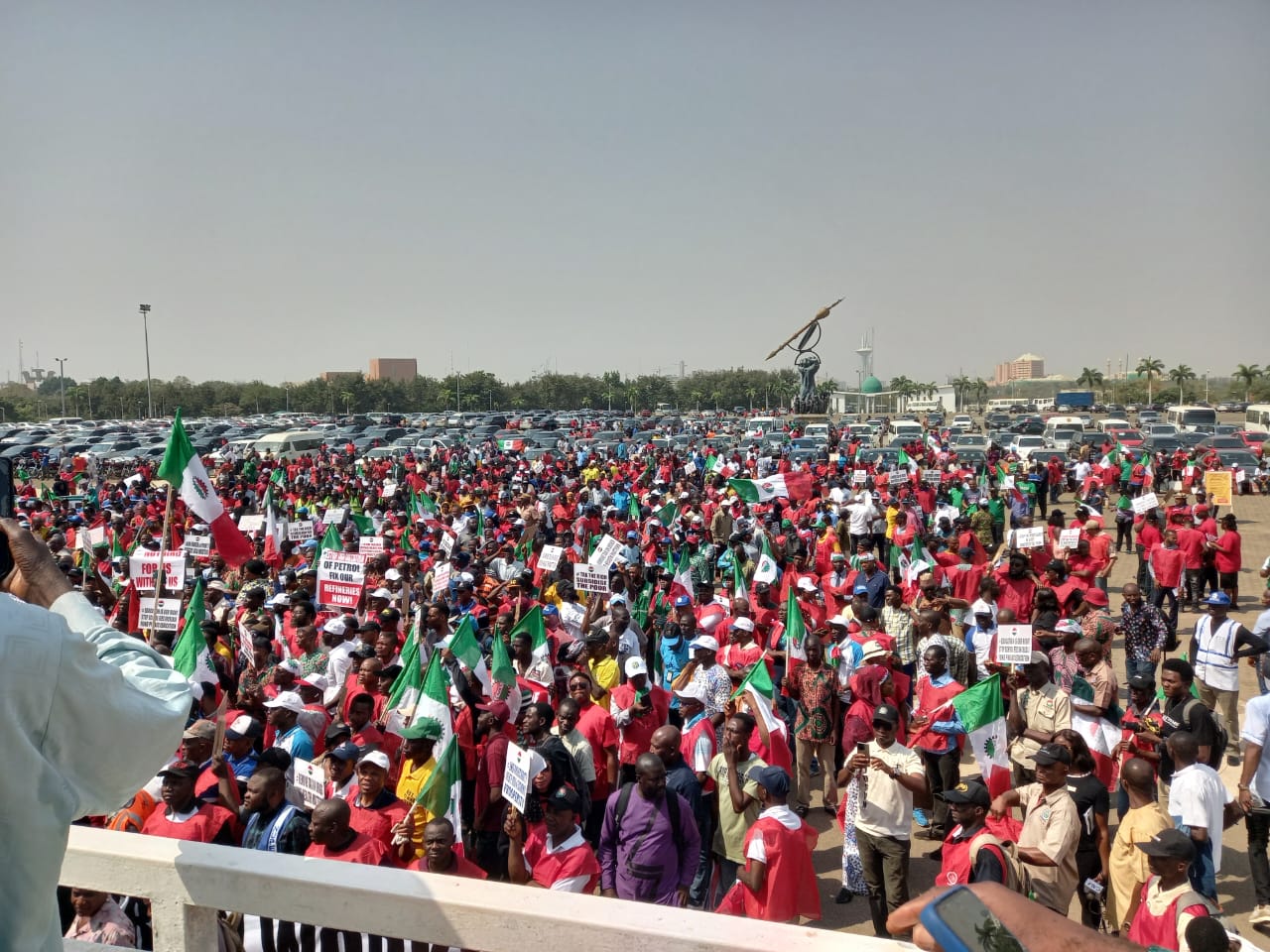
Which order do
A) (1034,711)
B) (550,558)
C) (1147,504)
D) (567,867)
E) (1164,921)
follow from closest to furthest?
(1164,921)
(567,867)
(1034,711)
(550,558)
(1147,504)

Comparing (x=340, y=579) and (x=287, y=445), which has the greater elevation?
(x=287, y=445)

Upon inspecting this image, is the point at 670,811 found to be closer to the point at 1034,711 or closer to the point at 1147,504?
the point at 1034,711

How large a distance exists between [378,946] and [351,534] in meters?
14.7

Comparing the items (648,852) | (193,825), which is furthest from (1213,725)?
(193,825)

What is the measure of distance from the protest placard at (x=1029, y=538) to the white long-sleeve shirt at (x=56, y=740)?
1190 centimetres

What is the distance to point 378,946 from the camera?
2.87 metres

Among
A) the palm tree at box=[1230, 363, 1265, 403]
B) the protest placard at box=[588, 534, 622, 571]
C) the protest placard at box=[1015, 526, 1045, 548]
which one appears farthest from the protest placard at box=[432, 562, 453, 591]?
the palm tree at box=[1230, 363, 1265, 403]

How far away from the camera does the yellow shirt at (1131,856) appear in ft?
15.0

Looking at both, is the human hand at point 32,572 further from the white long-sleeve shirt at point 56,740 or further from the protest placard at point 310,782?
the protest placard at point 310,782

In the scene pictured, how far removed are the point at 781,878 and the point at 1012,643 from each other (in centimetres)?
348

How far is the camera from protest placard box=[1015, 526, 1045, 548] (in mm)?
12055

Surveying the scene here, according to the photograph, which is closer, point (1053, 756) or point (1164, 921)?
point (1164, 921)

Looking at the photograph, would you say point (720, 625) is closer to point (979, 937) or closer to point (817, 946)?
point (817, 946)

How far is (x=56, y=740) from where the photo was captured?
1.57 meters
